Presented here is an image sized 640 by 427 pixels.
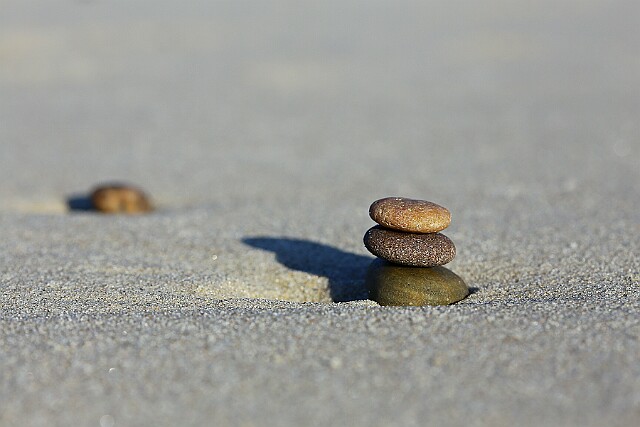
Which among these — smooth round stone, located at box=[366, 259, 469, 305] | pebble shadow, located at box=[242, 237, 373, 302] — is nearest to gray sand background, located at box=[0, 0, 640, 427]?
pebble shadow, located at box=[242, 237, 373, 302]

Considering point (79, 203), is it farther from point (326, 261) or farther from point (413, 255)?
point (413, 255)

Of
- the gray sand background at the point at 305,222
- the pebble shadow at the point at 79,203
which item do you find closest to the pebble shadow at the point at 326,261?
the gray sand background at the point at 305,222

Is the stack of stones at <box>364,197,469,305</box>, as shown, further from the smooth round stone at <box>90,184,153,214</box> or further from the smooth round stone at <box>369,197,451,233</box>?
the smooth round stone at <box>90,184,153,214</box>

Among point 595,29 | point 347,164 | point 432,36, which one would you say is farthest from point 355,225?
point 595,29

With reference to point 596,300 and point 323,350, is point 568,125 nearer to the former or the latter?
point 596,300

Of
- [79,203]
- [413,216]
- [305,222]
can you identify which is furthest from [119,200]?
[413,216]

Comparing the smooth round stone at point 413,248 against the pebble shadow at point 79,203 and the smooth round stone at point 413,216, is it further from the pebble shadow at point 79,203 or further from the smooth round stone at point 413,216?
the pebble shadow at point 79,203
